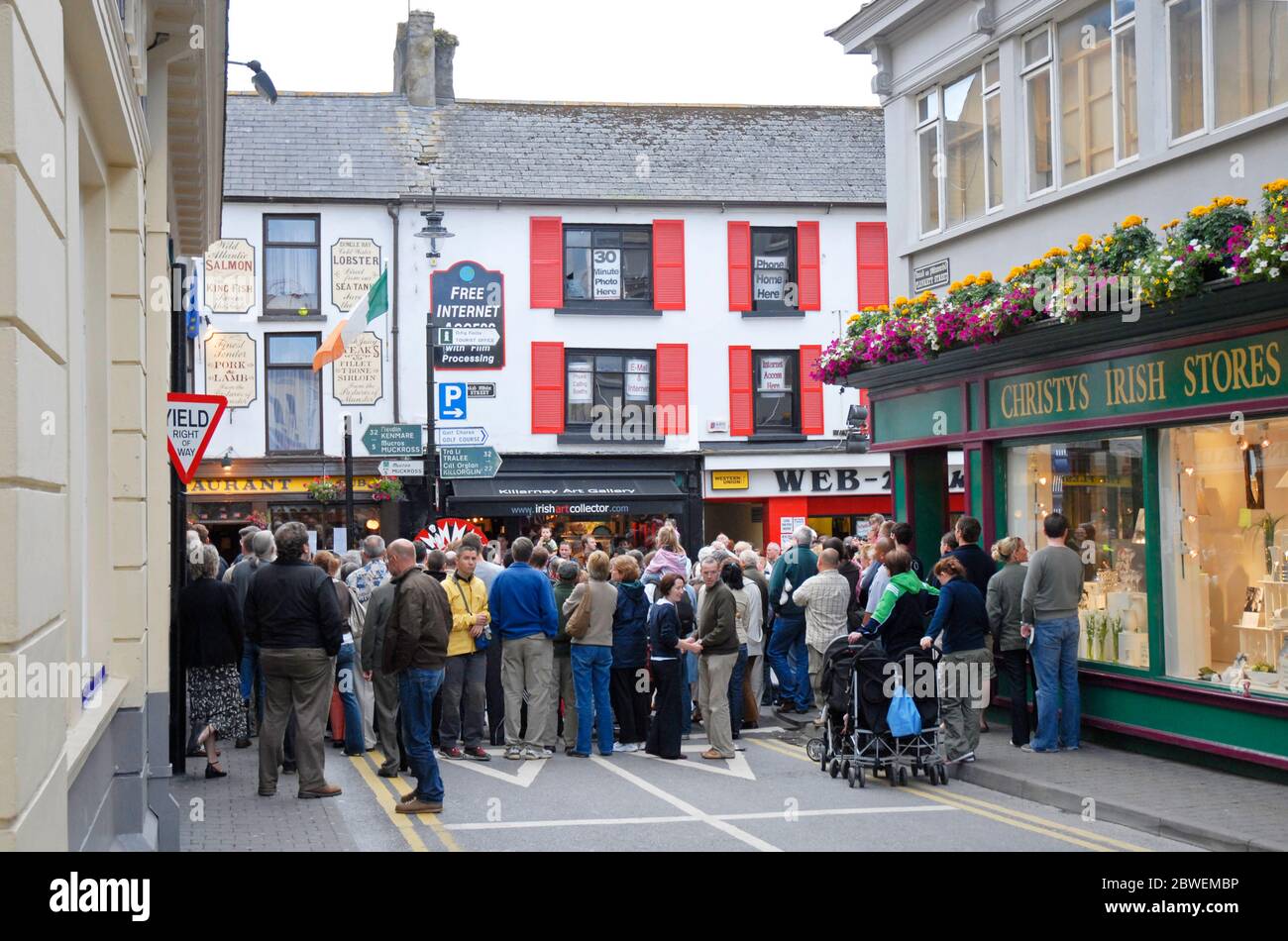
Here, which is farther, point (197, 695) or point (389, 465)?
point (389, 465)

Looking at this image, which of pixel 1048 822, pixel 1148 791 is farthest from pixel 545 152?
pixel 1048 822

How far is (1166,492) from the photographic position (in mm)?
12102

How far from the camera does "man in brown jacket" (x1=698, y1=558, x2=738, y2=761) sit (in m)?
13.0

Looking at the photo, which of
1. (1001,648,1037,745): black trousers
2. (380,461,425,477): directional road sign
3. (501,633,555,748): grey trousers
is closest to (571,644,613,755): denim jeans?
(501,633,555,748): grey trousers

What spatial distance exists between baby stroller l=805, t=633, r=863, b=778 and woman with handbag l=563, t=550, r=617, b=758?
2253mm

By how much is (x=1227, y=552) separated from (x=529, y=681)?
6305 mm

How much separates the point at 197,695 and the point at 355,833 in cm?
291

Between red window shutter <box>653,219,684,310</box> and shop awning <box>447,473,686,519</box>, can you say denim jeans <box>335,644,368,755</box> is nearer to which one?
shop awning <box>447,473,686,519</box>

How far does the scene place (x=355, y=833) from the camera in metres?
9.81

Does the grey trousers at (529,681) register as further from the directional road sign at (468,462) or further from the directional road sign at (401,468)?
the directional road sign at (401,468)

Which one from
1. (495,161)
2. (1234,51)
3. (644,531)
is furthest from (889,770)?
(495,161)

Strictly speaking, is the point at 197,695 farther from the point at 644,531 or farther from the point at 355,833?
the point at 644,531

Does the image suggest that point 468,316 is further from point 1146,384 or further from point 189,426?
point 1146,384

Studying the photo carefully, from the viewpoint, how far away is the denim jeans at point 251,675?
42.4 feet
